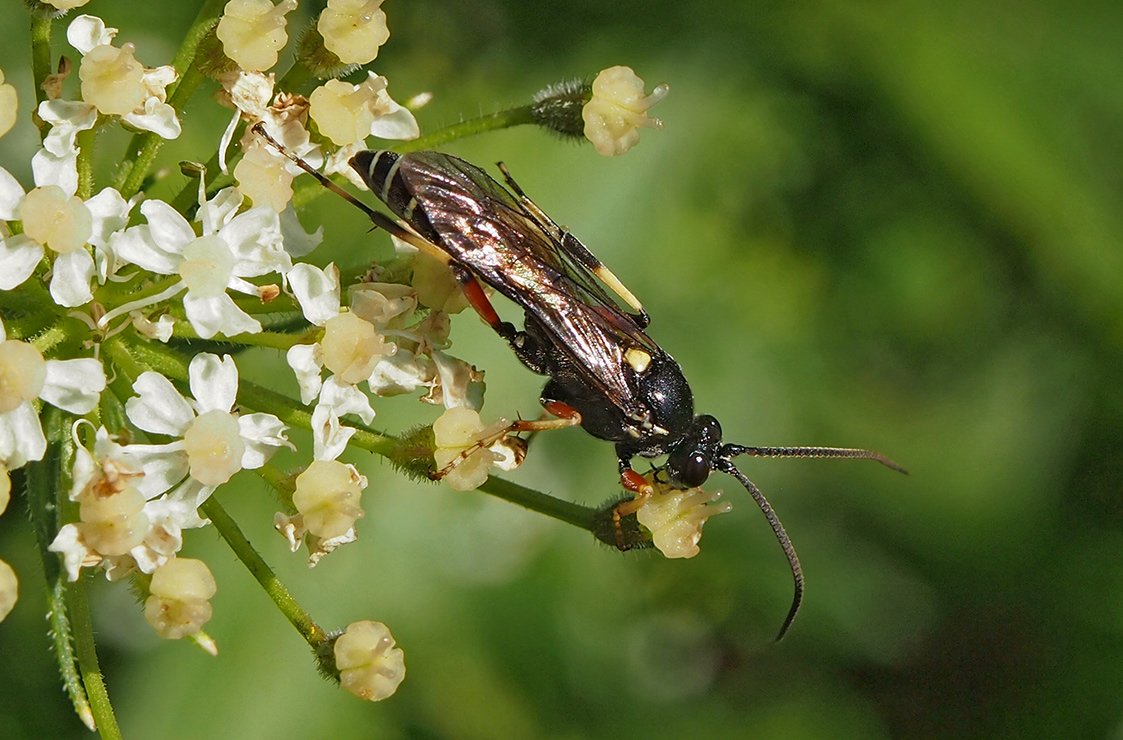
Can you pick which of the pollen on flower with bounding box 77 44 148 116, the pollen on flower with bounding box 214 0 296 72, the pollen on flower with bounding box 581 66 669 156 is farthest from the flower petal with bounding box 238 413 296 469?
the pollen on flower with bounding box 581 66 669 156

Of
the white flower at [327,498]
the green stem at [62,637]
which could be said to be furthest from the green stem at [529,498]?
the green stem at [62,637]

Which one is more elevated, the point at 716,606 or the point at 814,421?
the point at 814,421

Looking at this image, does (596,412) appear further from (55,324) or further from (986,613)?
(986,613)

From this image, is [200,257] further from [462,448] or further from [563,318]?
[563,318]

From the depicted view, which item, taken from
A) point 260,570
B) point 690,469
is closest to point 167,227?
point 260,570

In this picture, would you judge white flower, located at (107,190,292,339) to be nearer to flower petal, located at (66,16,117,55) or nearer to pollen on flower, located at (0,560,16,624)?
flower petal, located at (66,16,117,55)

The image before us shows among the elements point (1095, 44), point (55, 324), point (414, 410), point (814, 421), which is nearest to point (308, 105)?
point (55, 324)

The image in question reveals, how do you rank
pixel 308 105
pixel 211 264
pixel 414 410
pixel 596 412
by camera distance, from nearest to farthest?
pixel 211 264 → pixel 308 105 → pixel 596 412 → pixel 414 410

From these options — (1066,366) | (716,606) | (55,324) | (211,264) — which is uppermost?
(211,264)
